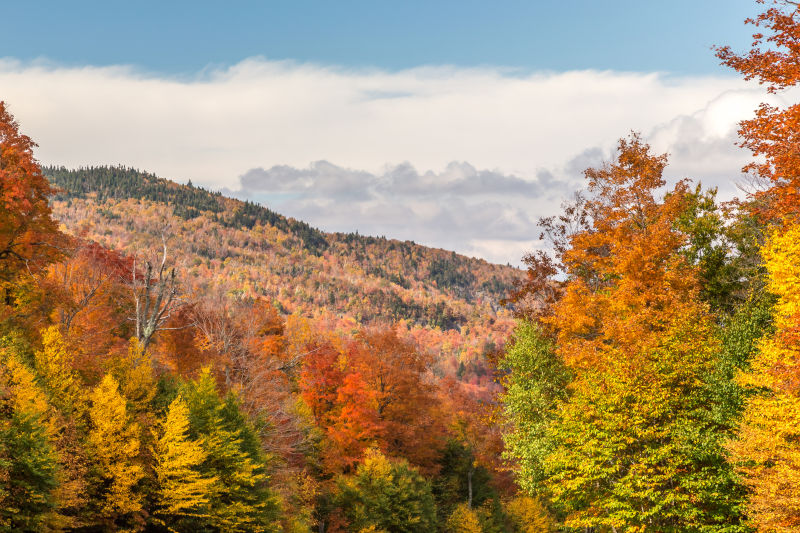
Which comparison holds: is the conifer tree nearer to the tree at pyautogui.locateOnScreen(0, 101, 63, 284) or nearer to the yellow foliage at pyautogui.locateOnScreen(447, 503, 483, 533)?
the tree at pyautogui.locateOnScreen(0, 101, 63, 284)

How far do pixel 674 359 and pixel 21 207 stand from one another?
3767cm

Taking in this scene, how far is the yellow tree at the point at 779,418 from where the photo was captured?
2239 cm

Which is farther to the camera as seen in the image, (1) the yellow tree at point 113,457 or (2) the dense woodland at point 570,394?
(1) the yellow tree at point 113,457

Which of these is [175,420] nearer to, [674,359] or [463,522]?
[674,359]

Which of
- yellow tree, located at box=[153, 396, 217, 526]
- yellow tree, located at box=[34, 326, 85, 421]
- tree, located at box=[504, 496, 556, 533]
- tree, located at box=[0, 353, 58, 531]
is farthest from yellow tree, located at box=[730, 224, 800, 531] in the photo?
tree, located at box=[504, 496, 556, 533]

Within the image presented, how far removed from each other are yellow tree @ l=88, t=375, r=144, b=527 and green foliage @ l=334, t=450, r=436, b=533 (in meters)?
22.2

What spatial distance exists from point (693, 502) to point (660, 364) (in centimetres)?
627

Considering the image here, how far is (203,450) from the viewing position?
35.6 m

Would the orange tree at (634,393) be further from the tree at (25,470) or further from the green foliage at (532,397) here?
the tree at (25,470)

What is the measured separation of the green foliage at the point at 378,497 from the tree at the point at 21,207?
2845cm

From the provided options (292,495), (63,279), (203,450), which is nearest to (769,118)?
(203,450)

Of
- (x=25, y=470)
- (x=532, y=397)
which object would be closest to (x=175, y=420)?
(x=25, y=470)

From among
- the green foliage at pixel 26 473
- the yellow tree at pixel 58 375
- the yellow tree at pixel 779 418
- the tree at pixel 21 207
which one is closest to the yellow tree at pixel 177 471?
the yellow tree at pixel 58 375

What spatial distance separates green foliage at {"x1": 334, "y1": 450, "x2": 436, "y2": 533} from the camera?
51.6 m
